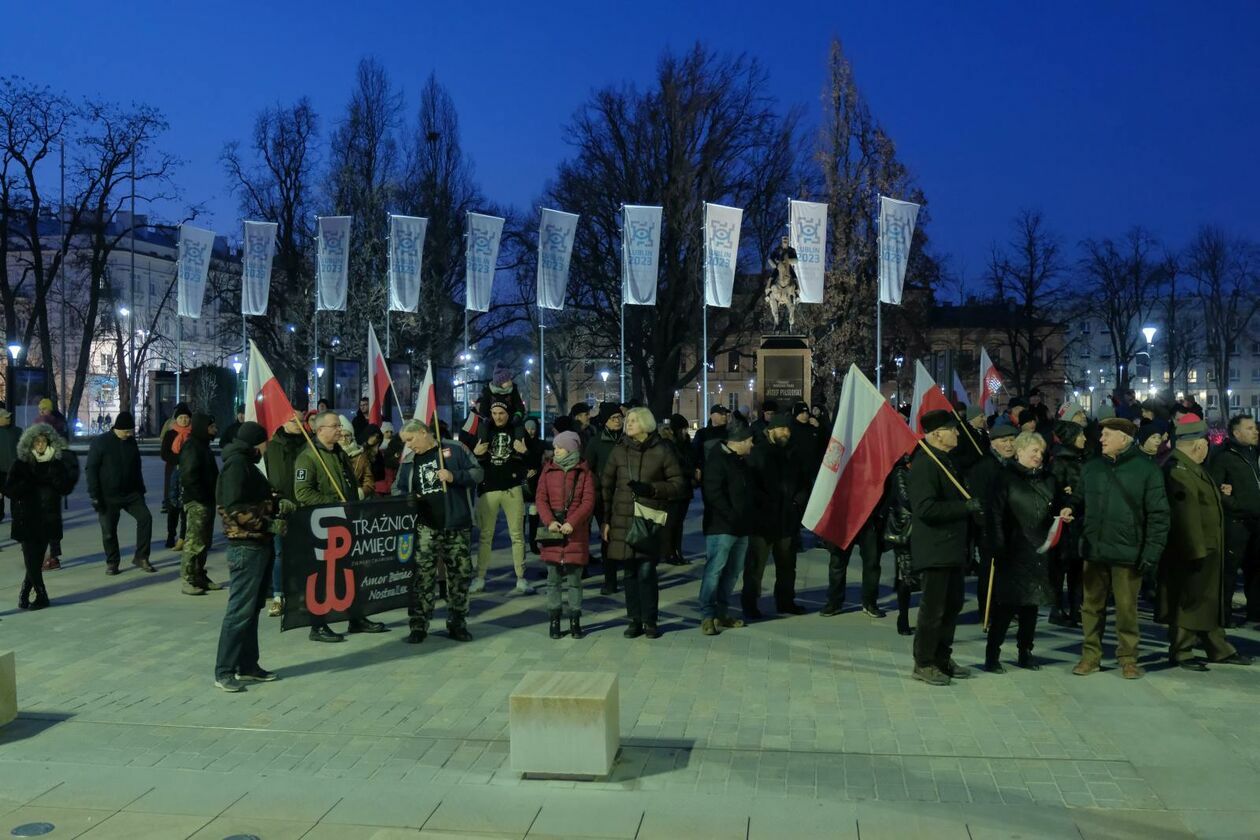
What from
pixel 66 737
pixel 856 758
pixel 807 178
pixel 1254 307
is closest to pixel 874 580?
pixel 856 758

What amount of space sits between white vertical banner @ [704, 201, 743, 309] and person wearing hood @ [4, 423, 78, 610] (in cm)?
1870

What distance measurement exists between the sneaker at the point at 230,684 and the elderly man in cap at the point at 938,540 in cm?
473

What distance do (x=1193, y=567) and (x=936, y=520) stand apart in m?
2.32

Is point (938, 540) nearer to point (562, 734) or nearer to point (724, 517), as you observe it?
point (724, 517)

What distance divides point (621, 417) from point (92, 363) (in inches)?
3352

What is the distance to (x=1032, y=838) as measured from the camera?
5.39 metres

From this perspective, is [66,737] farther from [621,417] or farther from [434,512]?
[621,417]

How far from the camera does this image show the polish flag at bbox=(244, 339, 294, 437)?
Answer: 10984 mm

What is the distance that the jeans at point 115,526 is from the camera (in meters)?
13.8

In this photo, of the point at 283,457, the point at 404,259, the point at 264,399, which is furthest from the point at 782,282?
the point at 283,457

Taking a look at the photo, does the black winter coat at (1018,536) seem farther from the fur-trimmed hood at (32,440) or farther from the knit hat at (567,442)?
the fur-trimmed hood at (32,440)

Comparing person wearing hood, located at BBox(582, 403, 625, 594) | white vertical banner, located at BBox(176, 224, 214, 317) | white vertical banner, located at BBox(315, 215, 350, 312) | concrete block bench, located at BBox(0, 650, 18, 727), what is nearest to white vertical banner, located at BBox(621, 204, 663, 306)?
white vertical banner, located at BBox(315, 215, 350, 312)

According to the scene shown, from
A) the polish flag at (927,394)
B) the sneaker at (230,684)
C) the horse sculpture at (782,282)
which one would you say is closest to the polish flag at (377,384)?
the sneaker at (230,684)

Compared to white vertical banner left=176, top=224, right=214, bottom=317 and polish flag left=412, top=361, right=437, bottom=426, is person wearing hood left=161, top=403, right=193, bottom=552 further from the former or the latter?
white vertical banner left=176, top=224, right=214, bottom=317
